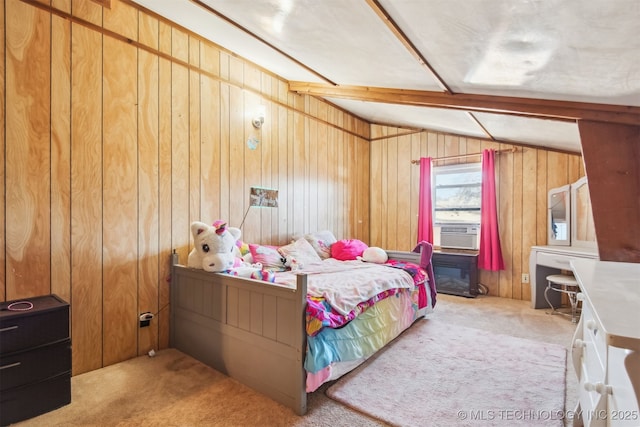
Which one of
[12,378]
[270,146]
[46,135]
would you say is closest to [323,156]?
[270,146]

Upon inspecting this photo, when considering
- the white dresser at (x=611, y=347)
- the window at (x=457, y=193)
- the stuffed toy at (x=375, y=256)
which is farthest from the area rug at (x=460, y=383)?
the window at (x=457, y=193)

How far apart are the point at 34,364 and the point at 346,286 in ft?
6.03

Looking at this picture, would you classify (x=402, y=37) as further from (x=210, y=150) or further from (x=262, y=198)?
(x=262, y=198)

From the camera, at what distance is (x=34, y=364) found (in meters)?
1.66

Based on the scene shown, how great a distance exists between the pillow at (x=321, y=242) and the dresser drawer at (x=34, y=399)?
2358 millimetres

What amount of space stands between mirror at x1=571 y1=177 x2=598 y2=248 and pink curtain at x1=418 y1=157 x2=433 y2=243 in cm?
161

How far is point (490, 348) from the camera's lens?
2.55 meters

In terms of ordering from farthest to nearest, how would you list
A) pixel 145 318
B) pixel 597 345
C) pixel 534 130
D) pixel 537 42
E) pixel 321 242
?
pixel 321 242
pixel 534 130
pixel 145 318
pixel 537 42
pixel 597 345

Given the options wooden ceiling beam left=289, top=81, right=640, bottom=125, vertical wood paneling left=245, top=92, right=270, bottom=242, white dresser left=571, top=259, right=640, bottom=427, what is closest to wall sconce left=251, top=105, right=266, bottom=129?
vertical wood paneling left=245, top=92, right=270, bottom=242

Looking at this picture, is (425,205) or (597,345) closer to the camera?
(597,345)

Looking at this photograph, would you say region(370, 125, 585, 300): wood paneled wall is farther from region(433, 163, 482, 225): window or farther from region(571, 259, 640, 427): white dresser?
region(571, 259, 640, 427): white dresser

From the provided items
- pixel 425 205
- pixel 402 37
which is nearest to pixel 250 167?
pixel 402 37

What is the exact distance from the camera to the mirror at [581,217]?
338 cm

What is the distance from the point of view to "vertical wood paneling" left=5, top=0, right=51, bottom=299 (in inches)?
73.3
